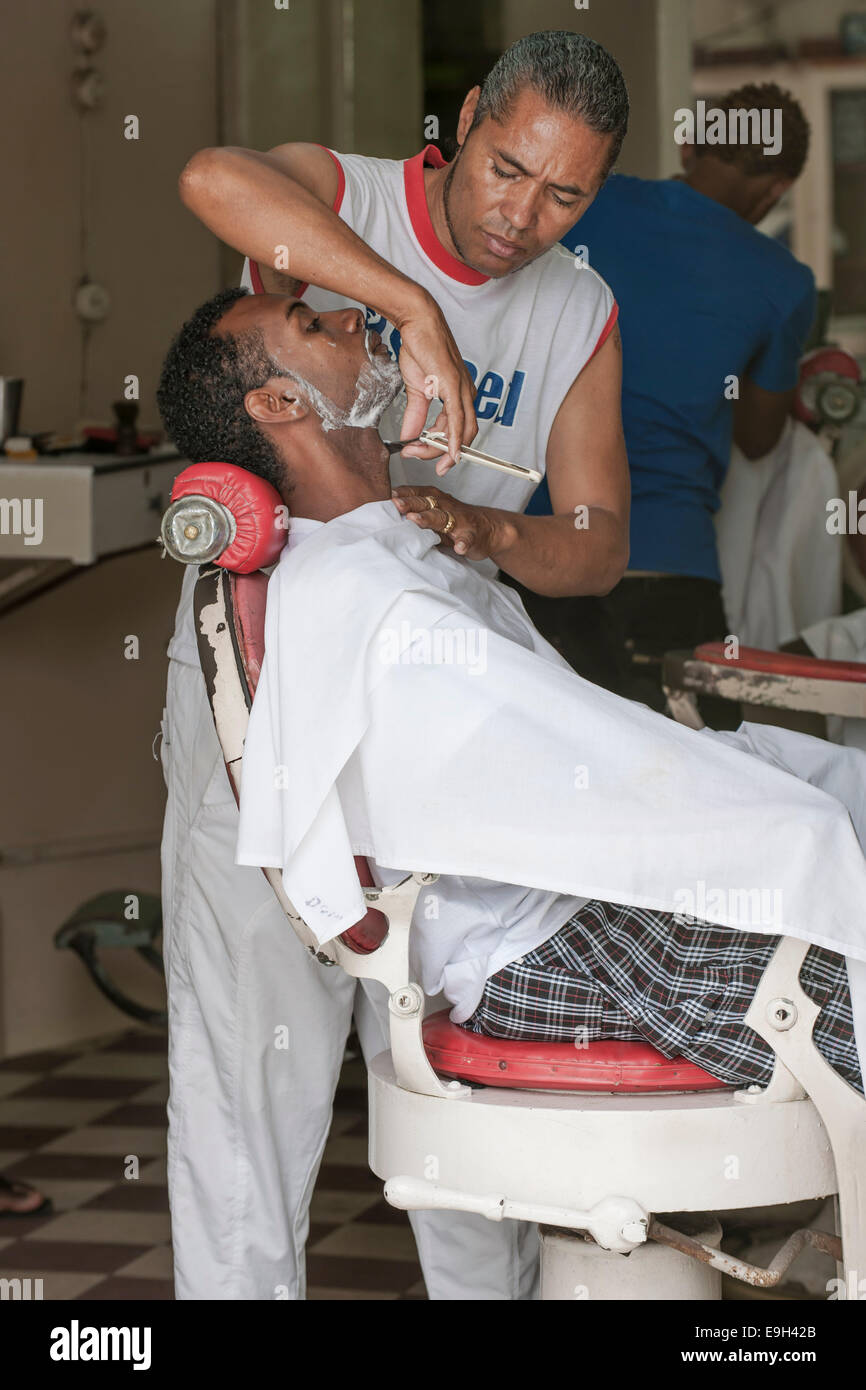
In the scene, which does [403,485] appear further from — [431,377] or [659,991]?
[659,991]

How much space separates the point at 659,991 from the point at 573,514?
0.68 metres

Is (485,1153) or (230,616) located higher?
(230,616)

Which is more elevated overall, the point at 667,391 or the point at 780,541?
the point at 667,391

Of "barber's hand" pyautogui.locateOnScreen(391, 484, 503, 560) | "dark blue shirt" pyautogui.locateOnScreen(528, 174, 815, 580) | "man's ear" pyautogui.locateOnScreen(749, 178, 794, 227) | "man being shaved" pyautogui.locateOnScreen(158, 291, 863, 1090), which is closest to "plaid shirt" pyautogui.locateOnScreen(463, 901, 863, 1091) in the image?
"man being shaved" pyautogui.locateOnScreen(158, 291, 863, 1090)

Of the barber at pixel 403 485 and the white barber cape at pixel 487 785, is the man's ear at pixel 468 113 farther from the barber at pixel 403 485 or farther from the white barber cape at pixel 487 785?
the white barber cape at pixel 487 785

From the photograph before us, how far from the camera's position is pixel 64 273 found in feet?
12.8

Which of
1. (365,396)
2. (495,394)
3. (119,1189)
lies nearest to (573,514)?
(495,394)

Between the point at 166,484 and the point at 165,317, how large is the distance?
79 centimetres

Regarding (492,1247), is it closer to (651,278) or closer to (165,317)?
(651,278)

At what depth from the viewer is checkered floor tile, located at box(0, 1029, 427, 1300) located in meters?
2.66

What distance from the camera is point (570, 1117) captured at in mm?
1588

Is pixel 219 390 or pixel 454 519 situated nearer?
pixel 454 519

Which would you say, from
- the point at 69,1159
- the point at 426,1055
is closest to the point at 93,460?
the point at 69,1159

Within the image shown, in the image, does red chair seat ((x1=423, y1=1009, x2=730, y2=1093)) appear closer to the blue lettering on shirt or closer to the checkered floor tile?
the blue lettering on shirt
